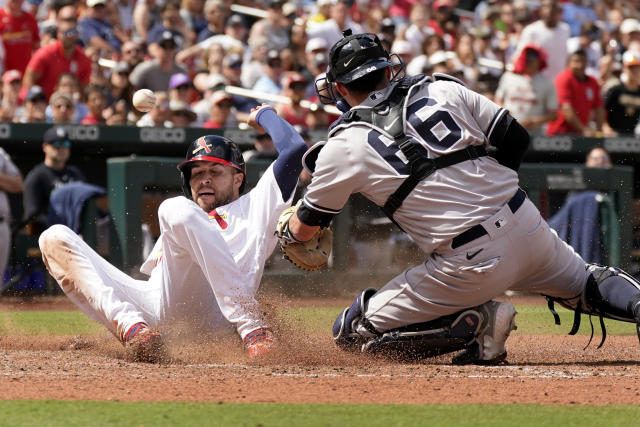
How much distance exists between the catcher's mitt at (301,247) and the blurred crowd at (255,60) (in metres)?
5.64

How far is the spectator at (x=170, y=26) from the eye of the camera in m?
12.2

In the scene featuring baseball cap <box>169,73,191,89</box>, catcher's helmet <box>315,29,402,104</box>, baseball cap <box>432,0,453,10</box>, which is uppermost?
catcher's helmet <box>315,29,402,104</box>

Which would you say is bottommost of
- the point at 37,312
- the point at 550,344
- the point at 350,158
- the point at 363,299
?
the point at 37,312

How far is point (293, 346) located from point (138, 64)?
6.86 m

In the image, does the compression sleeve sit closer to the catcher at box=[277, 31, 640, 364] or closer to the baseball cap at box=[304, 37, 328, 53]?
the catcher at box=[277, 31, 640, 364]

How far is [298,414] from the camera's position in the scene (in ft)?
11.8

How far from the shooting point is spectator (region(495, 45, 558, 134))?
1184cm

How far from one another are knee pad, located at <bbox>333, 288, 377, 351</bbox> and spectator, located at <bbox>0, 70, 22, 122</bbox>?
6322mm

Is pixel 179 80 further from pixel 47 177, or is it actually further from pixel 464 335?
pixel 464 335

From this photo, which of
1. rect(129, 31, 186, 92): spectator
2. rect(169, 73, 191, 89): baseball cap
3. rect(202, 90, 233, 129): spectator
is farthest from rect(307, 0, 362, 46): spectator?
rect(169, 73, 191, 89): baseball cap

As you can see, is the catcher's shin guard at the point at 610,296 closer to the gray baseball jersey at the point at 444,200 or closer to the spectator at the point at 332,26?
the gray baseball jersey at the point at 444,200

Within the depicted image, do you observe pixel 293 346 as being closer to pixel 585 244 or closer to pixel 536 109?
pixel 585 244

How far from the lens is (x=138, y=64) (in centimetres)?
1148

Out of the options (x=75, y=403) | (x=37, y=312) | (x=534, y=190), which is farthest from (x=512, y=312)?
(x=534, y=190)
